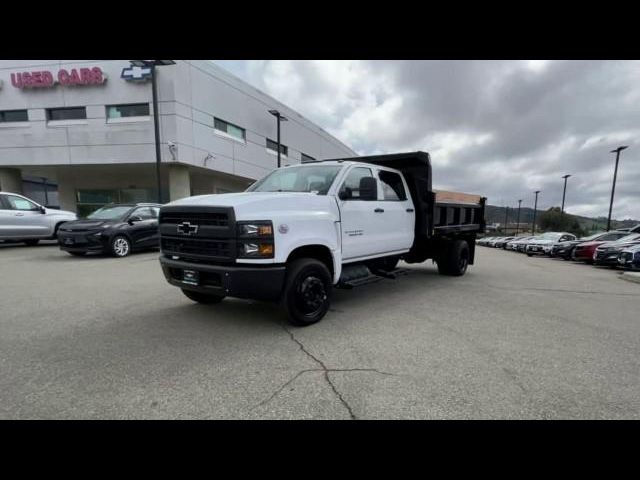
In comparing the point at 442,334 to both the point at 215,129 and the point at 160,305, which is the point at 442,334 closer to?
the point at 160,305

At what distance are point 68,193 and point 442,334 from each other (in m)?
30.3

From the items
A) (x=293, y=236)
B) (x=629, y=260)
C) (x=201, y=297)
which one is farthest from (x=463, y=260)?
(x=629, y=260)

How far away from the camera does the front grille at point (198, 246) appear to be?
3770 millimetres

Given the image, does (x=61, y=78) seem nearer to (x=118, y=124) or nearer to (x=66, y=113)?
(x=66, y=113)

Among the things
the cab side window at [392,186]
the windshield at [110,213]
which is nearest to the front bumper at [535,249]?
the cab side window at [392,186]

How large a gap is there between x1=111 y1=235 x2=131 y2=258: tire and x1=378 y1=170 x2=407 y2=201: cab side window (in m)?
8.66

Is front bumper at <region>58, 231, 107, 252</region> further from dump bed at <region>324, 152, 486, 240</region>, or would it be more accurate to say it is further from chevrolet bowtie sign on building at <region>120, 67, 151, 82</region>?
chevrolet bowtie sign on building at <region>120, 67, 151, 82</region>

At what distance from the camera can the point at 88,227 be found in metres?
9.83

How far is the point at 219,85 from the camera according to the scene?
2128 centimetres

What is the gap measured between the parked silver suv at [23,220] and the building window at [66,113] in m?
10.0

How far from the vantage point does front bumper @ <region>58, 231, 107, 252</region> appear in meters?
9.70

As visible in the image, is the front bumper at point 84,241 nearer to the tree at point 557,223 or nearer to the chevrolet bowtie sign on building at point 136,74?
the chevrolet bowtie sign on building at point 136,74

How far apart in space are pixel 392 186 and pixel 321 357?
147 inches
